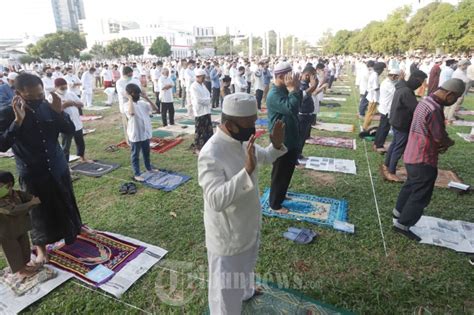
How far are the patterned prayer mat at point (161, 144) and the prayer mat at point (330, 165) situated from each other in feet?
10.3

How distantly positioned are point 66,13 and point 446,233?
14572 cm

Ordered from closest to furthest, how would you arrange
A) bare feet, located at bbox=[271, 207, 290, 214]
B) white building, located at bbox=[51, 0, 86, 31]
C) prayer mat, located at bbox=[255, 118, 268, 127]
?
1. bare feet, located at bbox=[271, 207, 290, 214]
2. prayer mat, located at bbox=[255, 118, 268, 127]
3. white building, located at bbox=[51, 0, 86, 31]

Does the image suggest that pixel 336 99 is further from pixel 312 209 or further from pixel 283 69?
pixel 283 69

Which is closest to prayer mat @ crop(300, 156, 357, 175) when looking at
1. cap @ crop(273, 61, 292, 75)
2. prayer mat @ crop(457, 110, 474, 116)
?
cap @ crop(273, 61, 292, 75)

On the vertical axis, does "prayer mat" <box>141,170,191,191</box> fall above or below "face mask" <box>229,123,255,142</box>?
below

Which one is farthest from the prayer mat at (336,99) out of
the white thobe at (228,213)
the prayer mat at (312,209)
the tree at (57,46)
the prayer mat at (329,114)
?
the tree at (57,46)

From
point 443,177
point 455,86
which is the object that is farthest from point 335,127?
point 455,86

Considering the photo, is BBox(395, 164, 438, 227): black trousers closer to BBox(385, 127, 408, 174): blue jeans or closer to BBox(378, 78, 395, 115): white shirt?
BBox(385, 127, 408, 174): blue jeans

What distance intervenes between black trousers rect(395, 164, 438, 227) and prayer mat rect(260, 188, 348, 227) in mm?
745

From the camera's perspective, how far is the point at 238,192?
5.27 feet

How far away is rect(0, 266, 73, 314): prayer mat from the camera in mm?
2543

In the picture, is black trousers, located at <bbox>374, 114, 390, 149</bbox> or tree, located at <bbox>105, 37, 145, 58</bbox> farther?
tree, located at <bbox>105, 37, 145, 58</bbox>

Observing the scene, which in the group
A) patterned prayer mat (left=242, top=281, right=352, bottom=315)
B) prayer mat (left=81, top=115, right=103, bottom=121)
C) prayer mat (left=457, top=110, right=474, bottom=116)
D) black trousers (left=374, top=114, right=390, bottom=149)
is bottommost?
patterned prayer mat (left=242, top=281, right=352, bottom=315)

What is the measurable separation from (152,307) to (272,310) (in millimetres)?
1057
